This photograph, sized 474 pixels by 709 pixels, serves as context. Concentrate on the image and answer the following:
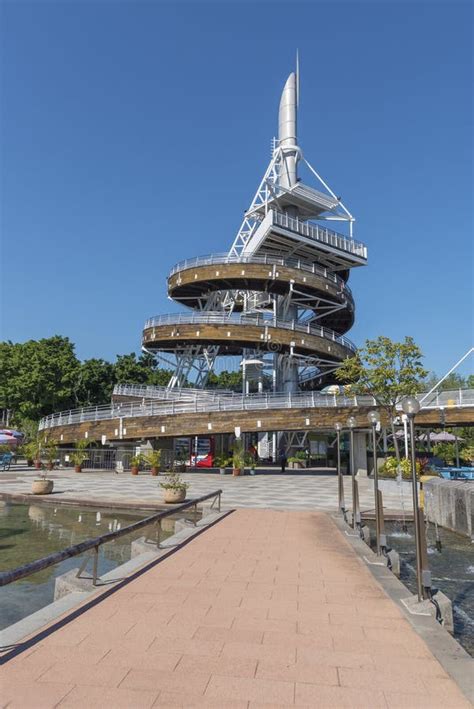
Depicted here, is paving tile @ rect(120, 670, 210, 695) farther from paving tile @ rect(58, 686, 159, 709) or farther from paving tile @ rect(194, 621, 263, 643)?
paving tile @ rect(194, 621, 263, 643)

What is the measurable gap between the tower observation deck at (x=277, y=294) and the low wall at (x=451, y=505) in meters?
25.3

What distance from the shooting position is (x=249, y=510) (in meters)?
15.5

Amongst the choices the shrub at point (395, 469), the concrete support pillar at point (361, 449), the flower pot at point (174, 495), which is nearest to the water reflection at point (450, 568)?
the flower pot at point (174, 495)

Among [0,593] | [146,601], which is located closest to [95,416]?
[0,593]

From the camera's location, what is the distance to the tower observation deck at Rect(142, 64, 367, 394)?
42500 millimetres

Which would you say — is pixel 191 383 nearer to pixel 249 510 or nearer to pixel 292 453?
pixel 292 453

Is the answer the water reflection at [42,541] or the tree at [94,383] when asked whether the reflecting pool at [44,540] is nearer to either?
the water reflection at [42,541]

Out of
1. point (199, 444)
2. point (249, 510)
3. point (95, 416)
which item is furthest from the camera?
point (199, 444)

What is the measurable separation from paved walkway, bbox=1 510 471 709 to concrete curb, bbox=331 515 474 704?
9 centimetres

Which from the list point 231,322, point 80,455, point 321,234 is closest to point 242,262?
point 231,322

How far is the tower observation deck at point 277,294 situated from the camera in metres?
42.5

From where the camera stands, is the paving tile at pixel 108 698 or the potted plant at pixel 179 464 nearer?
the paving tile at pixel 108 698

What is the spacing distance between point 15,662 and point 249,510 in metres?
11.6

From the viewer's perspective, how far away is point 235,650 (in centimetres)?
471
